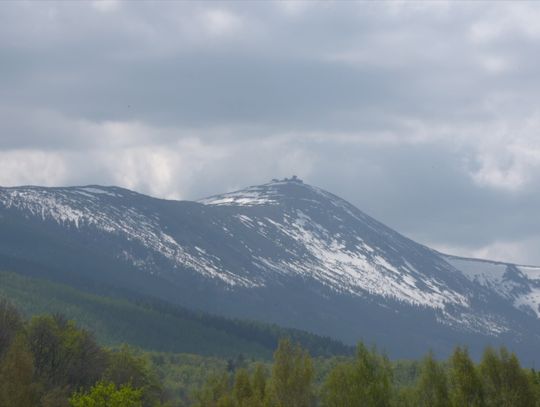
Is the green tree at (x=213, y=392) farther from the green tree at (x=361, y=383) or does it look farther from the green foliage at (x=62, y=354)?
the green foliage at (x=62, y=354)

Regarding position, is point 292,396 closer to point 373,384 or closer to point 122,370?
point 373,384

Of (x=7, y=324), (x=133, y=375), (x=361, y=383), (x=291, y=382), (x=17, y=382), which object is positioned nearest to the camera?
(x=17, y=382)

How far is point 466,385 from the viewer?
4124 inches

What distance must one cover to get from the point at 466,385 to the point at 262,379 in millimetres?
25320

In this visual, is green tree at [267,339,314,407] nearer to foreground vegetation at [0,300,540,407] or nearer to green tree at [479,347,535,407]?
foreground vegetation at [0,300,540,407]

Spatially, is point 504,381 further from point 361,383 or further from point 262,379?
point 262,379

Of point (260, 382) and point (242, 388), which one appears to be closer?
point (242, 388)

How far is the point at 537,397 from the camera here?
103 meters

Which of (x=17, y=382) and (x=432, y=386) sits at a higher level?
(x=432, y=386)

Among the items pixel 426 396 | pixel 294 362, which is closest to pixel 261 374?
pixel 294 362

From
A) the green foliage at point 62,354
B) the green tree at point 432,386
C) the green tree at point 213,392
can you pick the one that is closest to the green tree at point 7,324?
the green foliage at point 62,354

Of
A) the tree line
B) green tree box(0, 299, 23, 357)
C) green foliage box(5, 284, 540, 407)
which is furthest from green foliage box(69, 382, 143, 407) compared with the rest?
green tree box(0, 299, 23, 357)

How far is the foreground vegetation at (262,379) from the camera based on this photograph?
101938 mm

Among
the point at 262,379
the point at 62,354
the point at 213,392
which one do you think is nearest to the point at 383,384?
the point at 262,379
